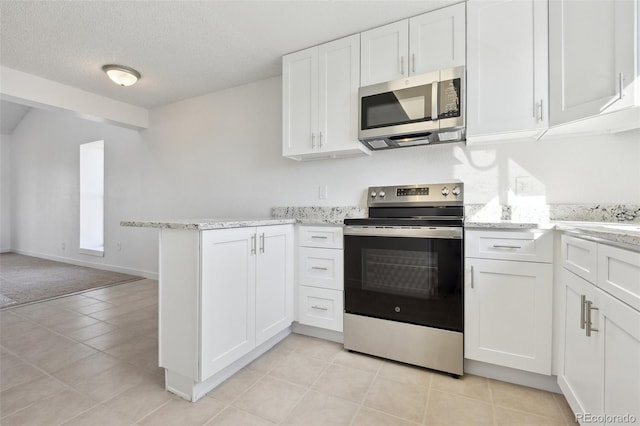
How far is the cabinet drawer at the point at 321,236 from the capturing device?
224 centimetres

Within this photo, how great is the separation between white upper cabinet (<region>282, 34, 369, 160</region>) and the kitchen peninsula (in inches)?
34.8

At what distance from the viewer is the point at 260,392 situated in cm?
165

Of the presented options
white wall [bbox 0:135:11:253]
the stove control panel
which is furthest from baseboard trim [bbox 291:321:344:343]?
white wall [bbox 0:135:11:253]

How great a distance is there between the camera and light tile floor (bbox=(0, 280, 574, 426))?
1.44 metres

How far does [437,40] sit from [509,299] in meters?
1.69

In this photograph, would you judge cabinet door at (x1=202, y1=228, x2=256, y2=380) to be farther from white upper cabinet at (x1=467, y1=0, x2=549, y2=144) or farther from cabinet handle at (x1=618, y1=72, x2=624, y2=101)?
cabinet handle at (x1=618, y1=72, x2=624, y2=101)

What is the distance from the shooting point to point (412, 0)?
1.93 metres

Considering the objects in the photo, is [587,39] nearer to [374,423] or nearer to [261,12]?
[261,12]

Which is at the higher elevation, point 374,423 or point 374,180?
point 374,180

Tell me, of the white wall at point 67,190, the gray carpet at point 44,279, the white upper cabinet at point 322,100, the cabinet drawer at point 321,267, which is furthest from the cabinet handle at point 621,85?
the gray carpet at point 44,279

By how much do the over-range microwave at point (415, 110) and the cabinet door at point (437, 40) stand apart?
80 millimetres

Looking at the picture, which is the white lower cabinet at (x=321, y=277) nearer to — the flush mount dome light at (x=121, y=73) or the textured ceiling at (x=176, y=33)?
the textured ceiling at (x=176, y=33)

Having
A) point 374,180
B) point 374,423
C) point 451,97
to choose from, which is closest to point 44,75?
point 374,180

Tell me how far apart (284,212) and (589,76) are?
2310 millimetres
